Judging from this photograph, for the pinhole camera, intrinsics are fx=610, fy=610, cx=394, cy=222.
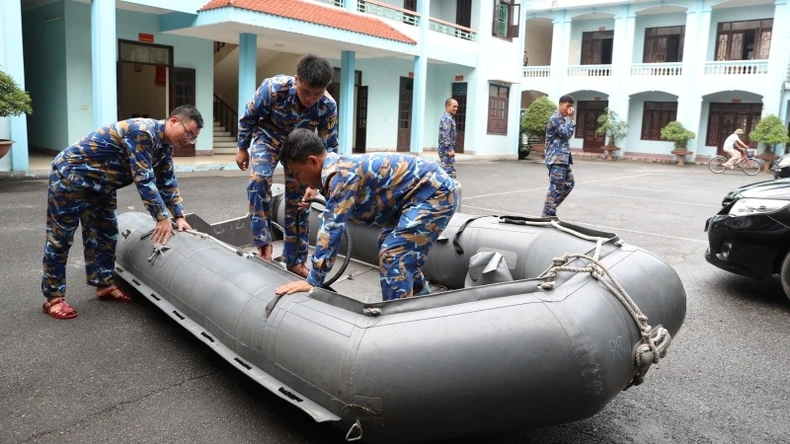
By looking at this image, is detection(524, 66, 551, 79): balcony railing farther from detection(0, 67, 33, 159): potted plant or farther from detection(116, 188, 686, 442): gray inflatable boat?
detection(116, 188, 686, 442): gray inflatable boat

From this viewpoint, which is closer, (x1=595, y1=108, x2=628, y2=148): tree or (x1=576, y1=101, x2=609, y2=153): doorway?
(x1=595, y1=108, x2=628, y2=148): tree

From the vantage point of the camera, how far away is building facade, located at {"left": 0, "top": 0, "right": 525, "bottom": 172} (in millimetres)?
12625

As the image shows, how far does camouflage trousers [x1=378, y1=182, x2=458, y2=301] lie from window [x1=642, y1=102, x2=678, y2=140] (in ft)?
84.1

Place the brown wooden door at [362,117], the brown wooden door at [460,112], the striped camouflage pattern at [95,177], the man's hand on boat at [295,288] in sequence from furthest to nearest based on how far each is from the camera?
the brown wooden door at [460,112]
the brown wooden door at [362,117]
the striped camouflage pattern at [95,177]
the man's hand on boat at [295,288]

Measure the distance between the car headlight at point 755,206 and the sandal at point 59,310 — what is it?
205 inches

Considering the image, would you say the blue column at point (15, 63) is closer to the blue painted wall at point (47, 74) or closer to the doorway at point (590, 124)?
the blue painted wall at point (47, 74)

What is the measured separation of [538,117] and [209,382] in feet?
72.5

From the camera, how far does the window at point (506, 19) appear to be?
21984mm

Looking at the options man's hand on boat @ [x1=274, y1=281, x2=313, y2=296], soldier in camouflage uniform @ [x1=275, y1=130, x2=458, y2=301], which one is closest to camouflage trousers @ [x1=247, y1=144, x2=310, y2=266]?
soldier in camouflage uniform @ [x1=275, y1=130, x2=458, y2=301]

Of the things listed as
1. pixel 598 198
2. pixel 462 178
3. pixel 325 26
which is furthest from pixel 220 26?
pixel 598 198

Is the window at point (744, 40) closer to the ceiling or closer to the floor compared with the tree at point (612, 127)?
closer to the ceiling

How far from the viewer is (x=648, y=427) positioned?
299cm

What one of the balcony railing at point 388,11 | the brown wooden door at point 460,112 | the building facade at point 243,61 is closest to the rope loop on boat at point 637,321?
the building facade at point 243,61

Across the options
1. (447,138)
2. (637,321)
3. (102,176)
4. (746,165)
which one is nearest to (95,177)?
(102,176)
